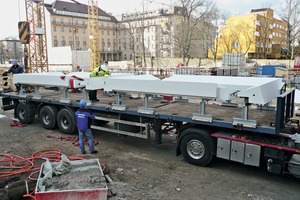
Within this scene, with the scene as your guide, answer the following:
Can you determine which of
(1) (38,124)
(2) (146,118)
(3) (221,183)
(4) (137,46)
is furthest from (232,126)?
(4) (137,46)

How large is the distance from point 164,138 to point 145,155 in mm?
1803

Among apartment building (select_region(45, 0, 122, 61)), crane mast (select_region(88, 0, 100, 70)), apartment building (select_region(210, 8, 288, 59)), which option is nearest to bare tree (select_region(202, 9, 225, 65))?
apartment building (select_region(210, 8, 288, 59))

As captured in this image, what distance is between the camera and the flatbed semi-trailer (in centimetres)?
567

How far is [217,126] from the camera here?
250 inches

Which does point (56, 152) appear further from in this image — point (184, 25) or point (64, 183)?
point (184, 25)

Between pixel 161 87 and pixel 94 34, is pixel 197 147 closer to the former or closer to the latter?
pixel 161 87

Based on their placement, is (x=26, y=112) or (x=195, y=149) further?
(x=26, y=112)

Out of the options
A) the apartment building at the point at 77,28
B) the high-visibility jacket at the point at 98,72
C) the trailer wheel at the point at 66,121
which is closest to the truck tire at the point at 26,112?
the trailer wheel at the point at 66,121

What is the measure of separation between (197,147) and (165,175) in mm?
1006

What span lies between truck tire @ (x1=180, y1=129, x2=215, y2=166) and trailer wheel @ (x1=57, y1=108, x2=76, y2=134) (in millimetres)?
4213

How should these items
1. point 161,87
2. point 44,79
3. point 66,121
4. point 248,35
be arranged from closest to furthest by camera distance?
1. point 161,87
2. point 66,121
3. point 44,79
4. point 248,35

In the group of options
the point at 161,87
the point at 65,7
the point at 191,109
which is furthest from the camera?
the point at 65,7

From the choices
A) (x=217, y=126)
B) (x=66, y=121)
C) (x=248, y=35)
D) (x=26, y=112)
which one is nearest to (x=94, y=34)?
(x=248, y=35)

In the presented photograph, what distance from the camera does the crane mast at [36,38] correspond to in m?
34.1
